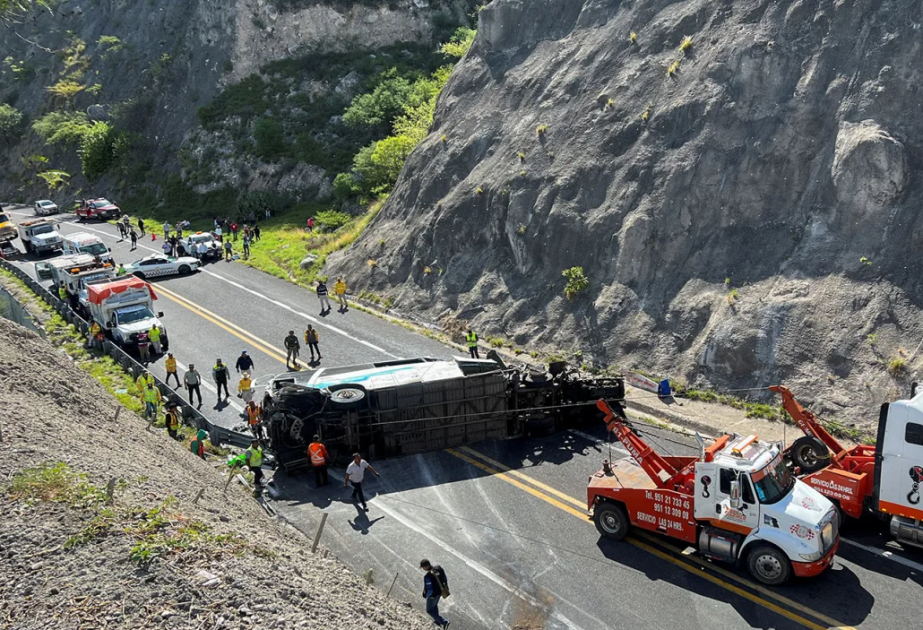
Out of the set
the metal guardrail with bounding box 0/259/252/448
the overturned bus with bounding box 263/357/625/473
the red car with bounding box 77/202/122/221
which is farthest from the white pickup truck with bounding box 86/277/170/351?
the red car with bounding box 77/202/122/221

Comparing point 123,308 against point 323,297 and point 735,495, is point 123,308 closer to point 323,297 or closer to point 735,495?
point 323,297

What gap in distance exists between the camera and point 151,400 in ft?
74.3

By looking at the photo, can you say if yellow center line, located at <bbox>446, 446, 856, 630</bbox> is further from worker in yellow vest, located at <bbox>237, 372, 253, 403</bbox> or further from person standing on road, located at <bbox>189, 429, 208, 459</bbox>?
worker in yellow vest, located at <bbox>237, 372, 253, 403</bbox>

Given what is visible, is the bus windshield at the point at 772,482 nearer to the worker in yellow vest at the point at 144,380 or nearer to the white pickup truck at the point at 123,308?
the worker in yellow vest at the point at 144,380

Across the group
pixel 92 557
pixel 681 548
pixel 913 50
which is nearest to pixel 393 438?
pixel 681 548

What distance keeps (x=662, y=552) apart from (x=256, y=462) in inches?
362

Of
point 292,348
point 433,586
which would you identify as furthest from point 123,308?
point 433,586

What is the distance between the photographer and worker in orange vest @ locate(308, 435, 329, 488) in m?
18.3

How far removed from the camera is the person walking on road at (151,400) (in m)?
22.7

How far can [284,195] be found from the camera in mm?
52531

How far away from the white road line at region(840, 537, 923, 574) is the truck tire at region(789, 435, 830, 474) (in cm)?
226

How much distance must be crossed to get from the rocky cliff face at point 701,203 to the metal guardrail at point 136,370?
10364 millimetres

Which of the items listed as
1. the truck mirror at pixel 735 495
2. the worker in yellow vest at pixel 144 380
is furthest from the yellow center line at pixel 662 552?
the worker in yellow vest at pixel 144 380

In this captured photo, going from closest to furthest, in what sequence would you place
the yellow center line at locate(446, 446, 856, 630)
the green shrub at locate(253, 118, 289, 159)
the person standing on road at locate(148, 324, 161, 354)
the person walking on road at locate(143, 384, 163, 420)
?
the yellow center line at locate(446, 446, 856, 630), the person walking on road at locate(143, 384, 163, 420), the person standing on road at locate(148, 324, 161, 354), the green shrub at locate(253, 118, 289, 159)
